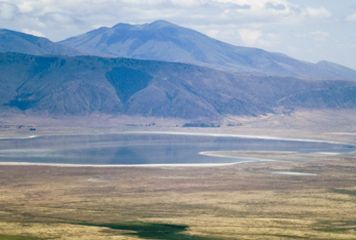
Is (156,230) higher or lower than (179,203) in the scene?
lower

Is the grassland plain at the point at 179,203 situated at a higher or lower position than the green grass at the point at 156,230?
higher

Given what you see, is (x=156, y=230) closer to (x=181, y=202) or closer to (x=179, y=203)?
(x=179, y=203)

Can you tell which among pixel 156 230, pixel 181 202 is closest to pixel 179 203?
pixel 181 202

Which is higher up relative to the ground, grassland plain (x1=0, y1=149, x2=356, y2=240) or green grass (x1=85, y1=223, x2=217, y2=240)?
grassland plain (x1=0, y1=149, x2=356, y2=240)

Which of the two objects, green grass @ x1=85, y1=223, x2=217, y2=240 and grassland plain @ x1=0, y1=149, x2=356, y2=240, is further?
grassland plain @ x1=0, y1=149, x2=356, y2=240

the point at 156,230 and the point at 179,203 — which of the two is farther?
the point at 179,203

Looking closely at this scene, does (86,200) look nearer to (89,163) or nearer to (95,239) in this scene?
(95,239)

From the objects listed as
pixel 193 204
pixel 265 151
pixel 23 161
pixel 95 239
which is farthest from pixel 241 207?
pixel 265 151
